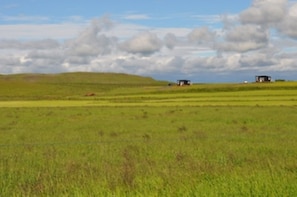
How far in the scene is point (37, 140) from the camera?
22.6m

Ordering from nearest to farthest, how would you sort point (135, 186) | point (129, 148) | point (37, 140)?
point (135, 186), point (129, 148), point (37, 140)

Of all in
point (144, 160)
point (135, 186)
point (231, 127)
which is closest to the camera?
point (135, 186)

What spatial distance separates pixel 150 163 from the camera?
597 inches

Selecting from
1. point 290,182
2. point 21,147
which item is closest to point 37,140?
point 21,147

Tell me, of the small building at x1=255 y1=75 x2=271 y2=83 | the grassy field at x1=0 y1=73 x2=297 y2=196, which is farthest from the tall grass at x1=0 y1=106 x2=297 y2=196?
the small building at x1=255 y1=75 x2=271 y2=83

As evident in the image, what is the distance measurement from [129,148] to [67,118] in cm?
1884

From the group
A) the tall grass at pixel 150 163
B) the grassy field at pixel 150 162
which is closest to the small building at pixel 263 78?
the grassy field at pixel 150 162

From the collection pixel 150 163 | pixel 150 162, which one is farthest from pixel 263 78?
pixel 150 163

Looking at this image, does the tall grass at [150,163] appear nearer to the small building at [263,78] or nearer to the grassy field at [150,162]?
the grassy field at [150,162]

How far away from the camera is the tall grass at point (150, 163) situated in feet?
36.6

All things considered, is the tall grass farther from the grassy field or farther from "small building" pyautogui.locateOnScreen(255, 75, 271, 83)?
"small building" pyautogui.locateOnScreen(255, 75, 271, 83)

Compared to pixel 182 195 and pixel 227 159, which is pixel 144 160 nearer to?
pixel 227 159

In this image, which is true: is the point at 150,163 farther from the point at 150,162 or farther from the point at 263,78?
the point at 263,78

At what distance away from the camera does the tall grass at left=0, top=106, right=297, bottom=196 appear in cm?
1116
